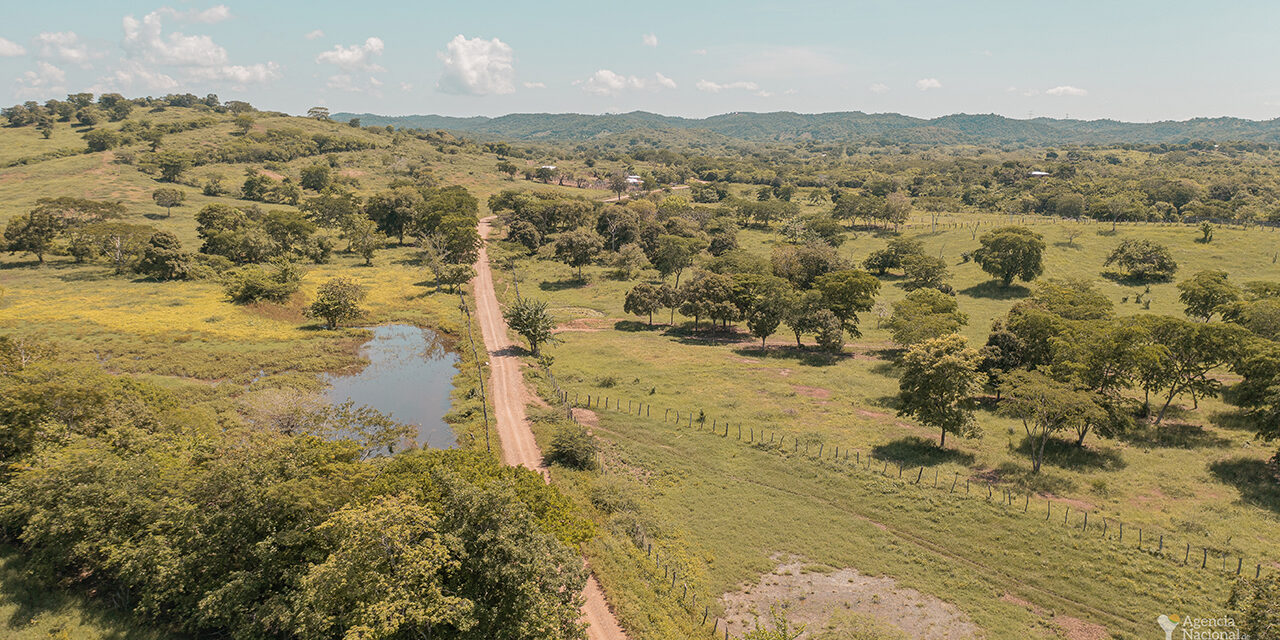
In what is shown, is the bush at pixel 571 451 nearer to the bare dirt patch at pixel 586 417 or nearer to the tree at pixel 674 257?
the bare dirt patch at pixel 586 417

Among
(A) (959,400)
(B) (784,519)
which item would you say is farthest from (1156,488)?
(B) (784,519)

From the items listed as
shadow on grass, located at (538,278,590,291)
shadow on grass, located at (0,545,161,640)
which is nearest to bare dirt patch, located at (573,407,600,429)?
shadow on grass, located at (0,545,161,640)

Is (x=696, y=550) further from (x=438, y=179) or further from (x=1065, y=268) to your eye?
(x=438, y=179)

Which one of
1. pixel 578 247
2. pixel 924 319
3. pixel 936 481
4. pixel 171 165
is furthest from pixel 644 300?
pixel 171 165

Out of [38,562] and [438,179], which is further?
[438,179]

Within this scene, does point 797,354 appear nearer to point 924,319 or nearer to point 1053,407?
point 924,319

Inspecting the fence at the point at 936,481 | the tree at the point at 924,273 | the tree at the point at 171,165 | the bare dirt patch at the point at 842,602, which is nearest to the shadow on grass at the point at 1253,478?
the fence at the point at 936,481
